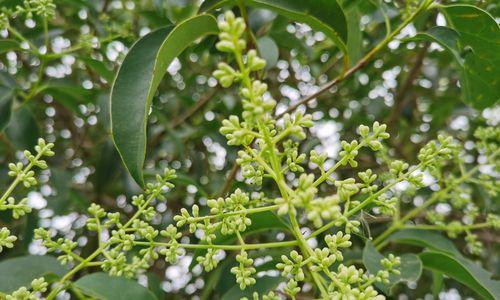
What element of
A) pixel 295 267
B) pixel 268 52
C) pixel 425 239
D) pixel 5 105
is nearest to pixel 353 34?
pixel 268 52

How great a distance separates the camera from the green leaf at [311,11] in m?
1.31

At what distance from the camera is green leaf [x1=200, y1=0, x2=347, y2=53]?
4.29ft

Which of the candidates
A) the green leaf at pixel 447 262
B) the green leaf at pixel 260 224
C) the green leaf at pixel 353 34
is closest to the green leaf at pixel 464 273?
the green leaf at pixel 447 262

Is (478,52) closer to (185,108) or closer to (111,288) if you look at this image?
(111,288)

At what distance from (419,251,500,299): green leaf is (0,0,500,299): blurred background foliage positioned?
0.64 meters

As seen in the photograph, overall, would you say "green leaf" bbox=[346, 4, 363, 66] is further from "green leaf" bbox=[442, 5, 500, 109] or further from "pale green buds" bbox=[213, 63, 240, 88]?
"pale green buds" bbox=[213, 63, 240, 88]

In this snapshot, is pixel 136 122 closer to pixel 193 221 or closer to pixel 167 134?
pixel 193 221

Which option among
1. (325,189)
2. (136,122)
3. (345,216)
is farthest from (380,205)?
(325,189)

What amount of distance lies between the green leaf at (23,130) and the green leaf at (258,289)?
0.82m

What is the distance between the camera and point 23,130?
1.82 meters

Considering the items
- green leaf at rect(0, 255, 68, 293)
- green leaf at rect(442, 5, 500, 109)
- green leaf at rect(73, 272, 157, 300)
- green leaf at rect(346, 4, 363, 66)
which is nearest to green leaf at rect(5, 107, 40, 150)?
green leaf at rect(0, 255, 68, 293)

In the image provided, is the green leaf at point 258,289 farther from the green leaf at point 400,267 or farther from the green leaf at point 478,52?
the green leaf at point 478,52

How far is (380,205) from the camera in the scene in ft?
3.66

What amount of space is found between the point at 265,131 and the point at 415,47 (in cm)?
164
